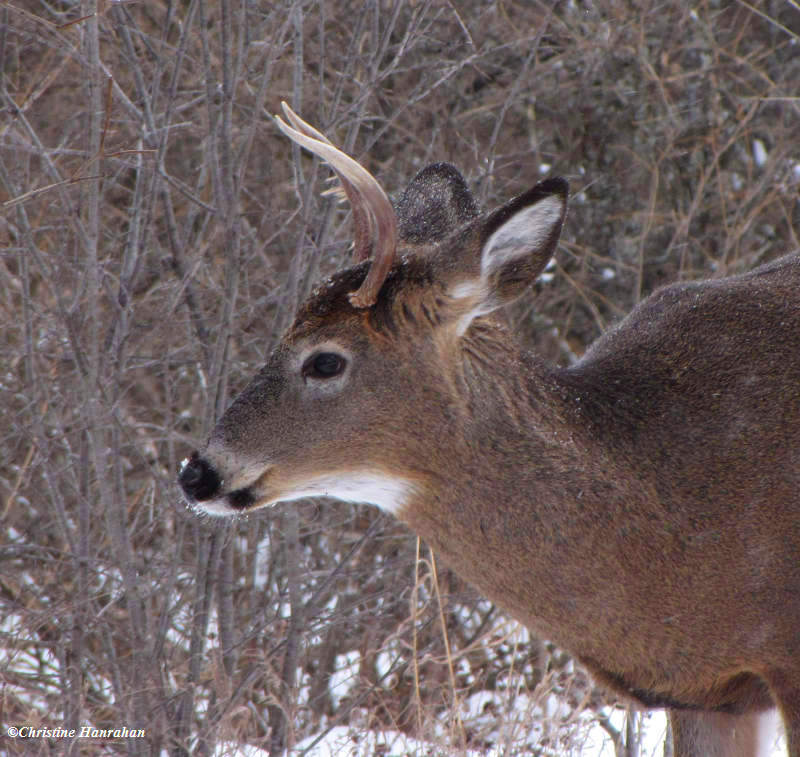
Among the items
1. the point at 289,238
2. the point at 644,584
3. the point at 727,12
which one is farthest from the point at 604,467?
the point at 727,12

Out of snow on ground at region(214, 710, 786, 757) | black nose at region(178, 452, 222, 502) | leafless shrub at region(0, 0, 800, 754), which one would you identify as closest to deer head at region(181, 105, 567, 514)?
black nose at region(178, 452, 222, 502)

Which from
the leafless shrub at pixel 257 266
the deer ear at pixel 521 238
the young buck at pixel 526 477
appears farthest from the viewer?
the leafless shrub at pixel 257 266

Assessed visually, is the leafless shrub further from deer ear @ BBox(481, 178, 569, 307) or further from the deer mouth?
deer ear @ BBox(481, 178, 569, 307)

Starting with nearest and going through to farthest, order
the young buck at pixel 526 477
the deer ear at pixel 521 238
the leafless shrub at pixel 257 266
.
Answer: the deer ear at pixel 521 238 < the young buck at pixel 526 477 < the leafless shrub at pixel 257 266

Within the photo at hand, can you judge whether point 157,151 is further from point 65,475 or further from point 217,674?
point 217,674

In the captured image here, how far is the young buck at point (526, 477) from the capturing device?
3.55m

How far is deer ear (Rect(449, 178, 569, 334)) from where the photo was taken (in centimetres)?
327

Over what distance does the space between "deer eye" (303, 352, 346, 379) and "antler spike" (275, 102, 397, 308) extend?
0.16 metres

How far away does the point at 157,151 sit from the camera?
421 cm

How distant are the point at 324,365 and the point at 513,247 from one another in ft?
2.04

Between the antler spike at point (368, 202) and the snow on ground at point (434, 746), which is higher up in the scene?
the antler spike at point (368, 202)

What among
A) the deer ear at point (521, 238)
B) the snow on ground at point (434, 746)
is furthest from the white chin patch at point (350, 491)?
the snow on ground at point (434, 746)

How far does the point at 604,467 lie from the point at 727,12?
20.1 feet

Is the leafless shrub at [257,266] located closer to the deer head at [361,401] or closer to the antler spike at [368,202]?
the antler spike at [368,202]
